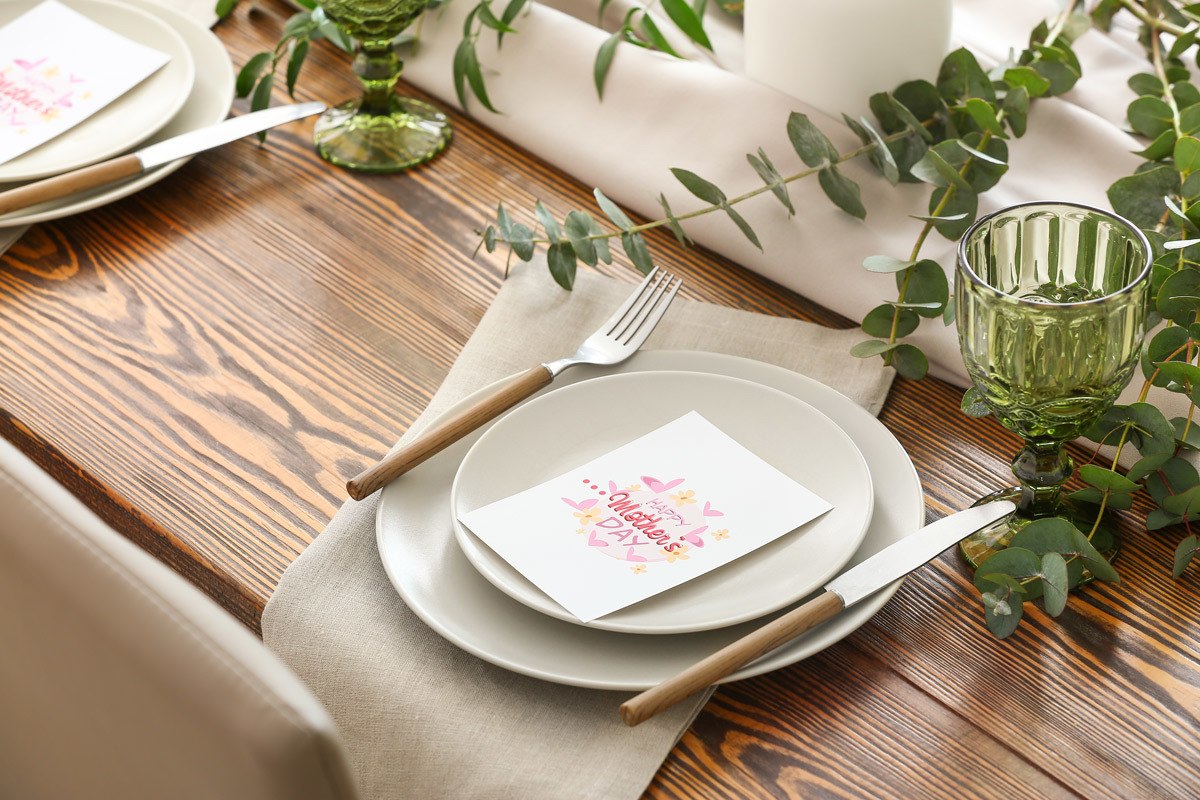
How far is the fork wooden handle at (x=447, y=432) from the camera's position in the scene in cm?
70

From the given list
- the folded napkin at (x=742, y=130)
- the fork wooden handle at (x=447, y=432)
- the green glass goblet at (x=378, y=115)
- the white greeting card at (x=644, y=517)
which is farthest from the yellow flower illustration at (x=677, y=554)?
the green glass goblet at (x=378, y=115)

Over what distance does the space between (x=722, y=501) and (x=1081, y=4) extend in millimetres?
699

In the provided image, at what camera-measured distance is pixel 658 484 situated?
0.71 metres

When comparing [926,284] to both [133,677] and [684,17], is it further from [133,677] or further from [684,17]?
[133,677]

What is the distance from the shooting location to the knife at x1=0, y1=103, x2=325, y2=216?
0.95m

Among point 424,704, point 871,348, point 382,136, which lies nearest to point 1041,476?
point 871,348

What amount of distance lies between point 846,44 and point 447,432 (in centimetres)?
43

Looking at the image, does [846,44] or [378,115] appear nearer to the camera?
[846,44]

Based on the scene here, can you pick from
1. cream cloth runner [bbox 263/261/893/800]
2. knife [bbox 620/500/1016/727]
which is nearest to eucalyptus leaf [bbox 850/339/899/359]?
knife [bbox 620/500/1016/727]

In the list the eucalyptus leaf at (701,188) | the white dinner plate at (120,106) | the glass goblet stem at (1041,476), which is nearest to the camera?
the glass goblet stem at (1041,476)

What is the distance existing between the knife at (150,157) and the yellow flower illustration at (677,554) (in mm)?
592

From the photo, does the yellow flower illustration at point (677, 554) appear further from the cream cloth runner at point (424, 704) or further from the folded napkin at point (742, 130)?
the folded napkin at point (742, 130)

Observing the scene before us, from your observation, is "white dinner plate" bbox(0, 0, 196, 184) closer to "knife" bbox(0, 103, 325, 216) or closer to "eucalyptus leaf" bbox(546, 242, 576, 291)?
"knife" bbox(0, 103, 325, 216)

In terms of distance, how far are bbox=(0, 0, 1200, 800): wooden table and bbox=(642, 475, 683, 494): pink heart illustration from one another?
13 cm
